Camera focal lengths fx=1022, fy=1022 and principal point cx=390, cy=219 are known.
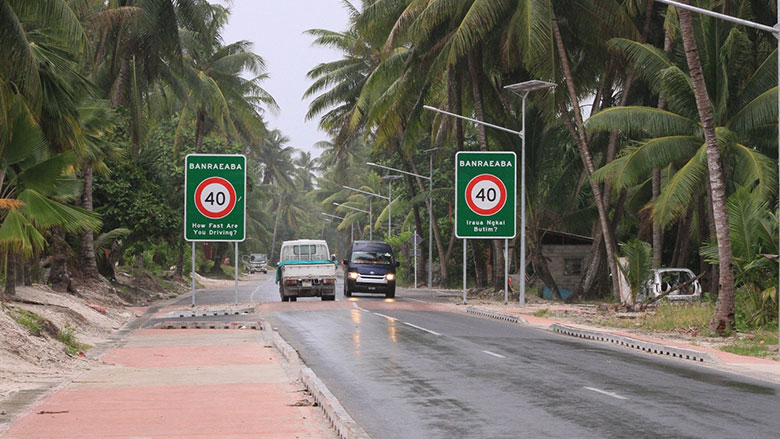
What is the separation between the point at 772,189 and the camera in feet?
94.5

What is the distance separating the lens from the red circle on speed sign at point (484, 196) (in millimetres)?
36000

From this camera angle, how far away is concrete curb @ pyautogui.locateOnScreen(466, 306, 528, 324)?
94.9ft

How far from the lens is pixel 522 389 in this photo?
1347 centimetres

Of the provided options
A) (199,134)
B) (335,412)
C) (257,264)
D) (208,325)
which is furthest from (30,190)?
(257,264)

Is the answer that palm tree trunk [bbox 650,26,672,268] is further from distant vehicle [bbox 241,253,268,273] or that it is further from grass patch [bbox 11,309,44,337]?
distant vehicle [bbox 241,253,268,273]

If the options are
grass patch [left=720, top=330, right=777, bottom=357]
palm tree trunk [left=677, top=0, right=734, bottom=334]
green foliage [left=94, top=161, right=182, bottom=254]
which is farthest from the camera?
green foliage [left=94, top=161, right=182, bottom=254]

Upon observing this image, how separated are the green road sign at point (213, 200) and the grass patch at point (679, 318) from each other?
11206 millimetres

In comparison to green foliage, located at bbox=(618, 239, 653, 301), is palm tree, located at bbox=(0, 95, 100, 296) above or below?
above

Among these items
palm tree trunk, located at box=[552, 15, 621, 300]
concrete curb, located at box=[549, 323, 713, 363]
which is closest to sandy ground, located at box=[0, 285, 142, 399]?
concrete curb, located at box=[549, 323, 713, 363]

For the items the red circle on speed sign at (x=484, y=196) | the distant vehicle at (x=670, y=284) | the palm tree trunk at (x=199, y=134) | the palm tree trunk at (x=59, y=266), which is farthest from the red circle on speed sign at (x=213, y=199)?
the palm tree trunk at (x=199, y=134)

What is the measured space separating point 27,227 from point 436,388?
7.21 m

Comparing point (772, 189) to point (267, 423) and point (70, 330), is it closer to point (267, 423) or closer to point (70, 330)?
point (70, 330)

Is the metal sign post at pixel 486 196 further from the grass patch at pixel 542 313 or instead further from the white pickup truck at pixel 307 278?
the white pickup truck at pixel 307 278

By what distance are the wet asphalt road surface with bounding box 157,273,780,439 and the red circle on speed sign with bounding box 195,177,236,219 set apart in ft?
19.6
